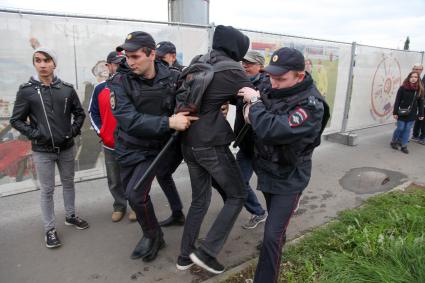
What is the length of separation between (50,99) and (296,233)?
A: 2.84 m

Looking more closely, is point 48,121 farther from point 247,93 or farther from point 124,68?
point 247,93

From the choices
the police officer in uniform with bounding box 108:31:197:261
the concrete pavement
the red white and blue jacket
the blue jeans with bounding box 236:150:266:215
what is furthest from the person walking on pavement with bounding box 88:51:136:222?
the blue jeans with bounding box 236:150:266:215

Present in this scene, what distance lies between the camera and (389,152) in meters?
7.08

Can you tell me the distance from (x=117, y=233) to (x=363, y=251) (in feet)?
8.02

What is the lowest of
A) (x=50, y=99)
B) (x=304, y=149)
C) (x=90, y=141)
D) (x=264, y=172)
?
(x=90, y=141)

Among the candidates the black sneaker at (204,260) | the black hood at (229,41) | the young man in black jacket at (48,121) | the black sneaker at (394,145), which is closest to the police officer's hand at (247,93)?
the black hood at (229,41)

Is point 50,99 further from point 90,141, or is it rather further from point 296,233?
point 296,233

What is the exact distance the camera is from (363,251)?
2.92 m

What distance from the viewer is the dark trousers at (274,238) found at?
2410mm

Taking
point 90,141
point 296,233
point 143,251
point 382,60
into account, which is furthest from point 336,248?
point 382,60

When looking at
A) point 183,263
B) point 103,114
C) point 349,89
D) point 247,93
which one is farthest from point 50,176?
point 349,89

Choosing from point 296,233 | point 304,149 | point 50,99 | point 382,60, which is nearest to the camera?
point 304,149

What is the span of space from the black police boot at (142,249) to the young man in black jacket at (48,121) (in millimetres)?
822

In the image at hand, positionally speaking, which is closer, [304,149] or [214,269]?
[304,149]
